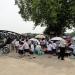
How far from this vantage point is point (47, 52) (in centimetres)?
2752

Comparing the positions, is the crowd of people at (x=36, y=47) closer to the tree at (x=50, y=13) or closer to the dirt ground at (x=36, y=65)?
the dirt ground at (x=36, y=65)

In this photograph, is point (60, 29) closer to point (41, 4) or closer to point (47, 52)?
point (41, 4)

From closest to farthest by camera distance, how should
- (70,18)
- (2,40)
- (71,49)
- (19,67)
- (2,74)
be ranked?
1. (2,74)
2. (19,67)
3. (71,49)
4. (2,40)
5. (70,18)

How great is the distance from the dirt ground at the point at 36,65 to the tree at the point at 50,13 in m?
16.7

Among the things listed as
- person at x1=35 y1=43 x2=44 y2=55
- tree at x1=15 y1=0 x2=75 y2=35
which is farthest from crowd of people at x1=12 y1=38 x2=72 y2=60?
tree at x1=15 y1=0 x2=75 y2=35

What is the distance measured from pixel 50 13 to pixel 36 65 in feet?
65.5

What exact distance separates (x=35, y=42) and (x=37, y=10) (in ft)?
47.5

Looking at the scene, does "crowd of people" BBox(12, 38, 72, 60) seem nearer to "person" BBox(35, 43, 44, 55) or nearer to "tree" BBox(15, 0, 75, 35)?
"person" BBox(35, 43, 44, 55)

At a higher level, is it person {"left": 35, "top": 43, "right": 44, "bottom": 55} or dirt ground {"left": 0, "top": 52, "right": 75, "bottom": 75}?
person {"left": 35, "top": 43, "right": 44, "bottom": 55}

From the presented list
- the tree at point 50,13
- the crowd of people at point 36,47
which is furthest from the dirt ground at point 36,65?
the tree at point 50,13

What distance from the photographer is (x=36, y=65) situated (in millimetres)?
22688

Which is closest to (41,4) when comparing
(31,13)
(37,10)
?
(37,10)

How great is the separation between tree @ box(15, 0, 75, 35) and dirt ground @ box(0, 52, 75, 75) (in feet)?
54.7

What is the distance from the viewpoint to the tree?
42.2 metres
